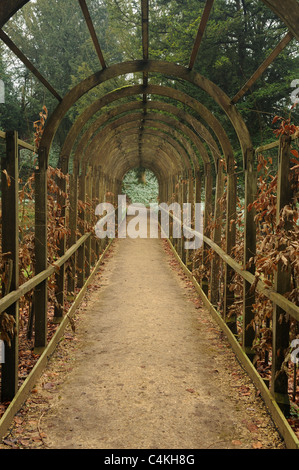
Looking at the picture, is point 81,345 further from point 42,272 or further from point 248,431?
point 248,431

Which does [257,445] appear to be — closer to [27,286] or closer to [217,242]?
[27,286]

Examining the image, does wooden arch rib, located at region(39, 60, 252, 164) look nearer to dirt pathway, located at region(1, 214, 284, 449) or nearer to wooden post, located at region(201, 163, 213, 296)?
dirt pathway, located at region(1, 214, 284, 449)

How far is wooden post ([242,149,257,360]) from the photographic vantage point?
4.14m

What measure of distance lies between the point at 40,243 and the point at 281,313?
7.85 feet

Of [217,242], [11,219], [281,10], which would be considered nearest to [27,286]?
[11,219]

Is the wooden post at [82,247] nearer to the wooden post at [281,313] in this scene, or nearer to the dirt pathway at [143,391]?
the dirt pathway at [143,391]

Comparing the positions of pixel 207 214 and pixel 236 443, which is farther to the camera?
pixel 207 214

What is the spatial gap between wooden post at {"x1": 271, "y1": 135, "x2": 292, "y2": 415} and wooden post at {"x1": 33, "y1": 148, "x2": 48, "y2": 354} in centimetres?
226

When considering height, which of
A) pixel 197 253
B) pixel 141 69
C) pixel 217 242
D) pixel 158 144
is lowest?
pixel 197 253

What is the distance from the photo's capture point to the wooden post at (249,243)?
4.14 m

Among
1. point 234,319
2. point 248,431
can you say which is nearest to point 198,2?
point 234,319

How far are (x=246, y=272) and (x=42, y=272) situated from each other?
1.96 m

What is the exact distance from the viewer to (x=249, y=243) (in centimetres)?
415
